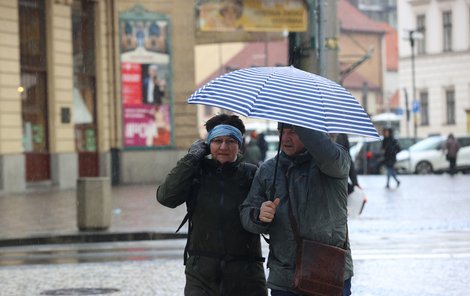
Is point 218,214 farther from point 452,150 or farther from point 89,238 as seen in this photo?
point 452,150

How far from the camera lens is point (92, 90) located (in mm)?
35594

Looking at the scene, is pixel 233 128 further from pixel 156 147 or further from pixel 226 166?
pixel 156 147

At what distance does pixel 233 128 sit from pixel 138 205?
18.7 metres

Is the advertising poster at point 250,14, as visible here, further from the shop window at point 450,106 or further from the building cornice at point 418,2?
the building cornice at point 418,2

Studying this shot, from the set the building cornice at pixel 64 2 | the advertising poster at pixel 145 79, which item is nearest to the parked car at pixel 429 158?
the advertising poster at pixel 145 79

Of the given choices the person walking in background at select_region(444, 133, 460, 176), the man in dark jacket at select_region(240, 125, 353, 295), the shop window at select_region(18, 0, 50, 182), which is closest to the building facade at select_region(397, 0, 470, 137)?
the person walking in background at select_region(444, 133, 460, 176)

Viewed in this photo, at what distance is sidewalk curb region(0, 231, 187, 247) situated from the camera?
17.8 m

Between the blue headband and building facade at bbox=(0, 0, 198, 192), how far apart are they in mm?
24340

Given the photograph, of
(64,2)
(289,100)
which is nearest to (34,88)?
(64,2)

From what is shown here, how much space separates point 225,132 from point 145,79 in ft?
99.2

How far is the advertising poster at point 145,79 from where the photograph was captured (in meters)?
36.4

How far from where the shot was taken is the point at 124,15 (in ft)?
119

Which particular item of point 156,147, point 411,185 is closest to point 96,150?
point 156,147

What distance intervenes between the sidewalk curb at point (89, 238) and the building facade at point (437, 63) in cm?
5260
